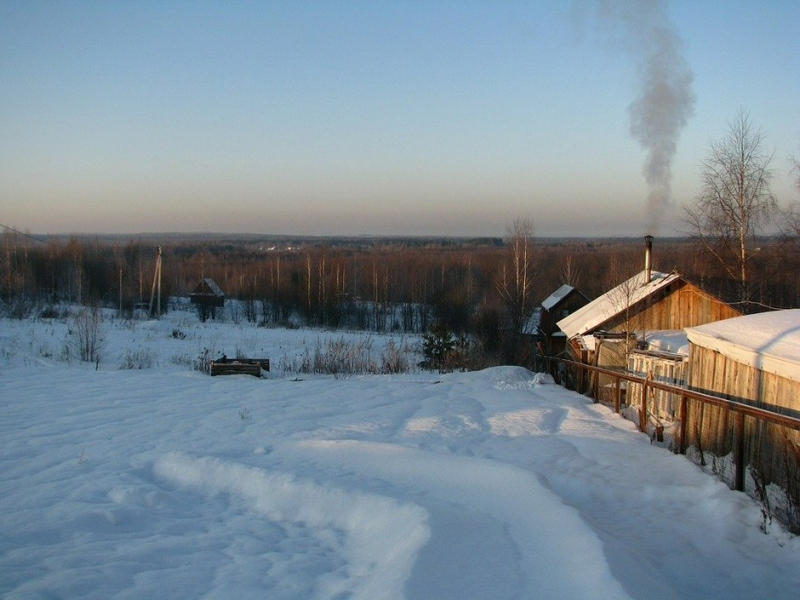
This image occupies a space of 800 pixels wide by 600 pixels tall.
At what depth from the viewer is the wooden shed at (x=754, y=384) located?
636 centimetres

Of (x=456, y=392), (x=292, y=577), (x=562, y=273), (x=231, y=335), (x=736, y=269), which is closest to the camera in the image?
(x=292, y=577)

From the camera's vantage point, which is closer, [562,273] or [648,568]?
[648,568]

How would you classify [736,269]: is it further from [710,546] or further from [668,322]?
[710,546]

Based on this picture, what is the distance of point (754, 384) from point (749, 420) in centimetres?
51

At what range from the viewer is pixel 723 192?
20922 millimetres

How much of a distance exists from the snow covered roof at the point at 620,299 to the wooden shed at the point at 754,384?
5.22m

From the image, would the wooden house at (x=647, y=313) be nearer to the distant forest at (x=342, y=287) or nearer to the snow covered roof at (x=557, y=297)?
the snow covered roof at (x=557, y=297)

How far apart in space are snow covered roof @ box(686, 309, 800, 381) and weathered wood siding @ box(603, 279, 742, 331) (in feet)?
18.9

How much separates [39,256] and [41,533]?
6343 centimetres

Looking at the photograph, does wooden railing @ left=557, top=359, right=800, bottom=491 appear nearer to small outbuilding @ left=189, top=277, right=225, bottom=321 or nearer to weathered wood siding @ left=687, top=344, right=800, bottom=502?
weathered wood siding @ left=687, top=344, right=800, bottom=502

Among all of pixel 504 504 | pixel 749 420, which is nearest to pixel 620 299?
pixel 749 420

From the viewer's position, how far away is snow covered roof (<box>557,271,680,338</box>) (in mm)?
14445

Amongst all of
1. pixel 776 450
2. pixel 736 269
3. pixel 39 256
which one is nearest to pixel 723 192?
pixel 736 269

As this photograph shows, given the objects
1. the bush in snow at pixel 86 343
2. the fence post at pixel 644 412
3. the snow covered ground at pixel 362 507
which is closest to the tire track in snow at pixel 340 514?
the snow covered ground at pixel 362 507
